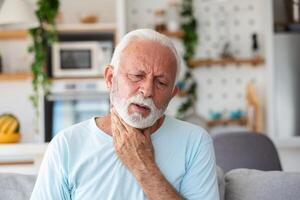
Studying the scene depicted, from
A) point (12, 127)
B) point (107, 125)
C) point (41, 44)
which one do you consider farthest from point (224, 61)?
point (107, 125)

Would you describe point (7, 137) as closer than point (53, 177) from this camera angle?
No

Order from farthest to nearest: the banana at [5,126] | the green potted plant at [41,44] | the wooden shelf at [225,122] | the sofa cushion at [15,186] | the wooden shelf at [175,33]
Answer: the wooden shelf at [225,122] < the wooden shelf at [175,33] < the green potted plant at [41,44] < the banana at [5,126] < the sofa cushion at [15,186]

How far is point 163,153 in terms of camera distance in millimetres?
1903

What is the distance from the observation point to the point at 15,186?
2.24 metres

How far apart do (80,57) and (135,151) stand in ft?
12.3

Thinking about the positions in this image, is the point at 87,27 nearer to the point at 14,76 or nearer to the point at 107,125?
the point at 14,76

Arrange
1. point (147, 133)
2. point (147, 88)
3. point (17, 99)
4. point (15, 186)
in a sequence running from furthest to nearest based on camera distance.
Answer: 1. point (17, 99)
2. point (15, 186)
3. point (147, 133)
4. point (147, 88)

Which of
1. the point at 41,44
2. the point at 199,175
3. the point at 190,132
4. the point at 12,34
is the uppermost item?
the point at 12,34

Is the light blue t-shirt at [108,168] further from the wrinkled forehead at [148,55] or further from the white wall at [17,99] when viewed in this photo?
the white wall at [17,99]

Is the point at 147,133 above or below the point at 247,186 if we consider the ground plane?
above

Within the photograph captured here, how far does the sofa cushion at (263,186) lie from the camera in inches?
89.6

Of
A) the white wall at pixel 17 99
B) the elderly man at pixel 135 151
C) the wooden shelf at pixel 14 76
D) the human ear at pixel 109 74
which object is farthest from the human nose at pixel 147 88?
the white wall at pixel 17 99

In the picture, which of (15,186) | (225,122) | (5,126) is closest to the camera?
(15,186)

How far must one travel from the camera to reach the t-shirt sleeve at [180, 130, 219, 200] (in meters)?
1.85
